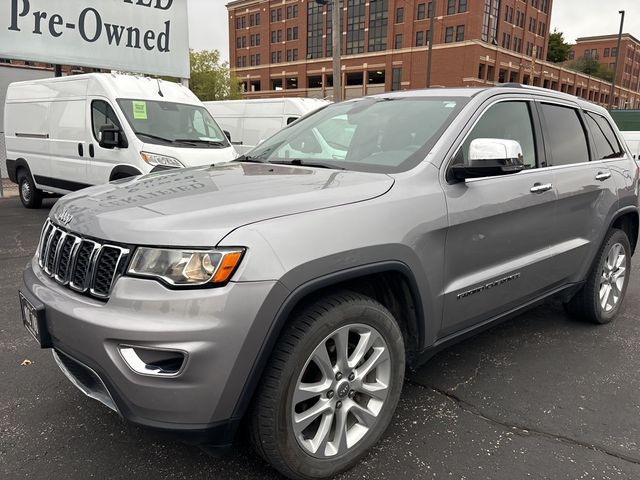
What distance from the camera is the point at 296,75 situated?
2844 inches

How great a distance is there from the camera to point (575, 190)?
138 inches

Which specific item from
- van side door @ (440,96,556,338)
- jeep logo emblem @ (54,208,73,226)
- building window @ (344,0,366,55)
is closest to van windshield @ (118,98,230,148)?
jeep logo emblem @ (54,208,73,226)

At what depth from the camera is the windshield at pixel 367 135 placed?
2777 mm

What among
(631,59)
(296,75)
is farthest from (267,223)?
(631,59)

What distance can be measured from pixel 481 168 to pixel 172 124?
6.92 meters

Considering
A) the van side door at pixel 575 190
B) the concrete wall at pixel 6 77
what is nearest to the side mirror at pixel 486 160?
the van side door at pixel 575 190

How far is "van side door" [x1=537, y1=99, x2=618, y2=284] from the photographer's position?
3420 mm

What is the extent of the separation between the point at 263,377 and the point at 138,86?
7753 millimetres

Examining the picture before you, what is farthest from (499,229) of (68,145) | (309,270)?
(68,145)

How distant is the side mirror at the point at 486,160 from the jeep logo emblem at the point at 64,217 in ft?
6.02

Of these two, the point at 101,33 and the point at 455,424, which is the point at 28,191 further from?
the point at 455,424

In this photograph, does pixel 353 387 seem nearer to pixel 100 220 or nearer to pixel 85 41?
pixel 100 220

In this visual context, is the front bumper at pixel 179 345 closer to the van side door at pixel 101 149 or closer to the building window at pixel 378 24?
the van side door at pixel 101 149

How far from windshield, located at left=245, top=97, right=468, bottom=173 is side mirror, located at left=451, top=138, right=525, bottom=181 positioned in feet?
0.70
